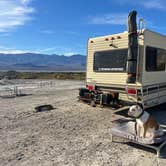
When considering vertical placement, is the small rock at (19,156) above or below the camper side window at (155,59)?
below

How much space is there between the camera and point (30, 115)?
9031 mm

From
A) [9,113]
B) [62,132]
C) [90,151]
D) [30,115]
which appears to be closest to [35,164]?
[90,151]

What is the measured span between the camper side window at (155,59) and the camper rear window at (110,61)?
2.54 ft

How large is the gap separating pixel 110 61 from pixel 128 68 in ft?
3.98

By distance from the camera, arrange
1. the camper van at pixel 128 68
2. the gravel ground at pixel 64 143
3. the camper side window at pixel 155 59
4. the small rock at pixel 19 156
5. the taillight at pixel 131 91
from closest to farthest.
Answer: the gravel ground at pixel 64 143 → the small rock at pixel 19 156 → the camper van at pixel 128 68 → the taillight at pixel 131 91 → the camper side window at pixel 155 59

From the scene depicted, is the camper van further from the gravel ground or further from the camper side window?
the gravel ground

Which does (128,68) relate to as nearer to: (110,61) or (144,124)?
(110,61)

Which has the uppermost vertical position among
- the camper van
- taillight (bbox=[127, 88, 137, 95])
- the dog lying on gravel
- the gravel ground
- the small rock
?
the camper van

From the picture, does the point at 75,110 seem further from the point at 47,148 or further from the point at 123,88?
the point at 47,148

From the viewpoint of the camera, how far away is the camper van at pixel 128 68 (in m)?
7.84

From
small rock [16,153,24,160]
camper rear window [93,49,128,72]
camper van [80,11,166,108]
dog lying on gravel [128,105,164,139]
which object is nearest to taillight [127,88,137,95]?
camper van [80,11,166,108]

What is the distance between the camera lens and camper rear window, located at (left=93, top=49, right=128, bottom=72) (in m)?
8.50

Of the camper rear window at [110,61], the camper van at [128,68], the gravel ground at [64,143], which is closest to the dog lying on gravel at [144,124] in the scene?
the gravel ground at [64,143]

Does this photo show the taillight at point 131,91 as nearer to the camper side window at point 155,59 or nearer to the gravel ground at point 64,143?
the camper side window at point 155,59
